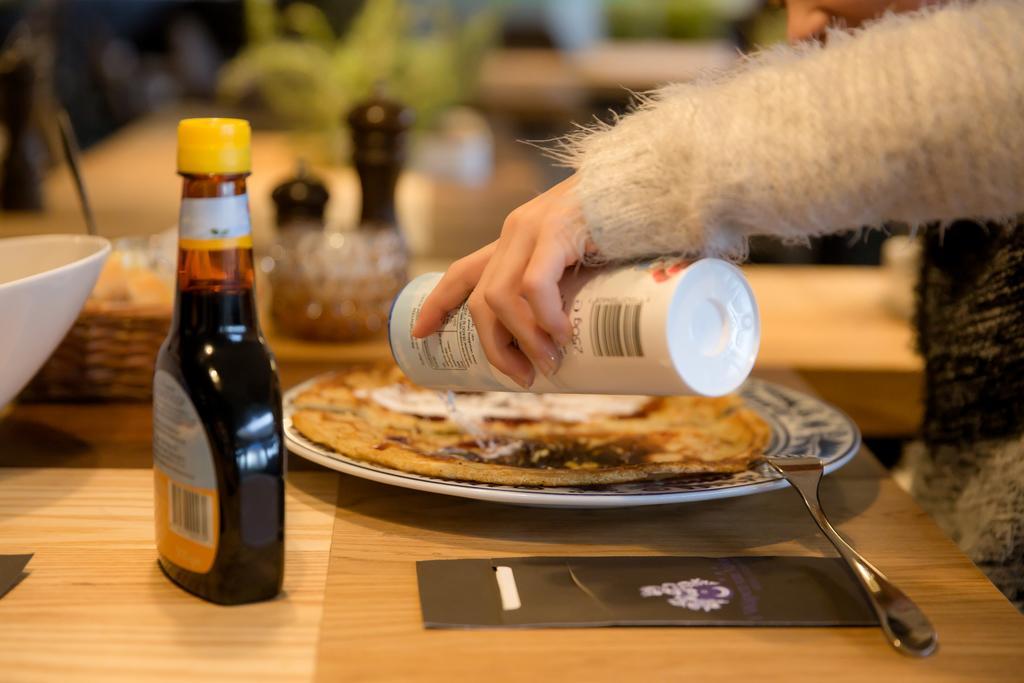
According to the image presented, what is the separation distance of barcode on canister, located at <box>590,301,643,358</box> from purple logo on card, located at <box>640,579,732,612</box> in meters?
0.16

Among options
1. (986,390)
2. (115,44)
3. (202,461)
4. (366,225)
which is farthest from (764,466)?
(115,44)

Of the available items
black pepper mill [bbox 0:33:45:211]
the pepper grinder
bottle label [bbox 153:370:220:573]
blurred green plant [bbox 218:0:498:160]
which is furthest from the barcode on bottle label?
blurred green plant [bbox 218:0:498:160]

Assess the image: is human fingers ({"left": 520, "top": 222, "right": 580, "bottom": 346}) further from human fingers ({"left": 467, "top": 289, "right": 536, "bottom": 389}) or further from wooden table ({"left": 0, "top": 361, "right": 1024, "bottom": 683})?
wooden table ({"left": 0, "top": 361, "right": 1024, "bottom": 683})

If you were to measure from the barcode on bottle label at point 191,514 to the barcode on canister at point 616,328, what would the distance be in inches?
10.8

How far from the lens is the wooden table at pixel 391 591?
0.64 m

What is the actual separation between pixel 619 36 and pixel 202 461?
551 centimetres

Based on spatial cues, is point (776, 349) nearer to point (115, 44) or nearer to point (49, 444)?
point (49, 444)

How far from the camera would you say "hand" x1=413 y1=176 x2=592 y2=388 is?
0.75m

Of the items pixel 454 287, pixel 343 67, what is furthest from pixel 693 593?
pixel 343 67

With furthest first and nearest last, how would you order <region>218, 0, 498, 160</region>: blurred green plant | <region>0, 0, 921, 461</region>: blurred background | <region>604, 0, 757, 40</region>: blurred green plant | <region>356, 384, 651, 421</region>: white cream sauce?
<region>604, 0, 757, 40</region>: blurred green plant, <region>218, 0, 498, 160</region>: blurred green plant, <region>0, 0, 921, 461</region>: blurred background, <region>356, 384, 651, 421</region>: white cream sauce

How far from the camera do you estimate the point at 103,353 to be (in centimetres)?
114

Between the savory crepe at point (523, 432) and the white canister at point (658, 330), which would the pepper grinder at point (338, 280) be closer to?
the savory crepe at point (523, 432)

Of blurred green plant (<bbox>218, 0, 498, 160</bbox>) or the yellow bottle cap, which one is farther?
blurred green plant (<bbox>218, 0, 498, 160</bbox>)

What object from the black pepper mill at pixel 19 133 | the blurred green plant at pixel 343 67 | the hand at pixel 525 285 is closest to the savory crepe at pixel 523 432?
the hand at pixel 525 285
